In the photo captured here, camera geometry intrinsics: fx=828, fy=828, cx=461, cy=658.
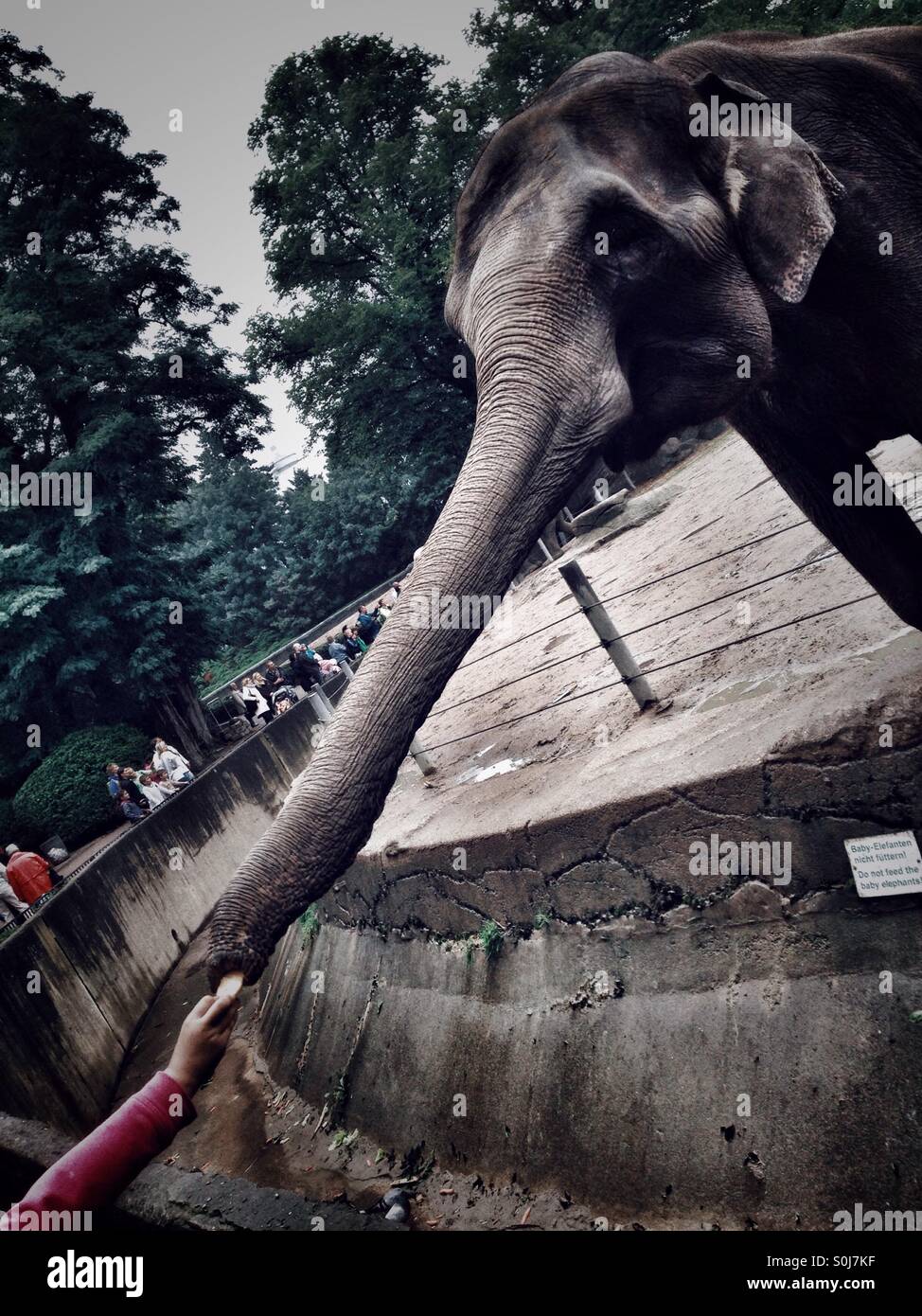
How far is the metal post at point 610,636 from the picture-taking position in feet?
15.9

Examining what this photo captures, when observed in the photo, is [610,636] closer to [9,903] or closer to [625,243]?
[625,243]

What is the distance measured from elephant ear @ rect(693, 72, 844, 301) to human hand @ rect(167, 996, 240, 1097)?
8.05 ft

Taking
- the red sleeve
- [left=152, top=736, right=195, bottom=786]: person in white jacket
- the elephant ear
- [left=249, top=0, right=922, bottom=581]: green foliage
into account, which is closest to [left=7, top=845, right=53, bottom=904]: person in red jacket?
[left=152, top=736, right=195, bottom=786]: person in white jacket

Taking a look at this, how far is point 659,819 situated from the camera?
3.41 m

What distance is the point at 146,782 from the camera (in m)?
13.9

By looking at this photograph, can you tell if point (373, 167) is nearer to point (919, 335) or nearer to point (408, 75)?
point (408, 75)

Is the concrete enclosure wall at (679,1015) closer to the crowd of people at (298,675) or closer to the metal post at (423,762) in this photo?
the metal post at (423,762)

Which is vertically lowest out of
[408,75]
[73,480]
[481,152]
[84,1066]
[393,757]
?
[84,1066]

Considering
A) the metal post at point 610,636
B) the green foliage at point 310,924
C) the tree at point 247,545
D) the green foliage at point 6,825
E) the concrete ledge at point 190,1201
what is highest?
the tree at point 247,545

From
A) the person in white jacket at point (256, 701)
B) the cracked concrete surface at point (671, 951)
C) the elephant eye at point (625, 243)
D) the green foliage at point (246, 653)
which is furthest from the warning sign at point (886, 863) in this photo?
the green foliage at point (246, 653)

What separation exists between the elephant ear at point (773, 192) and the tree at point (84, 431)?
15.1 m
